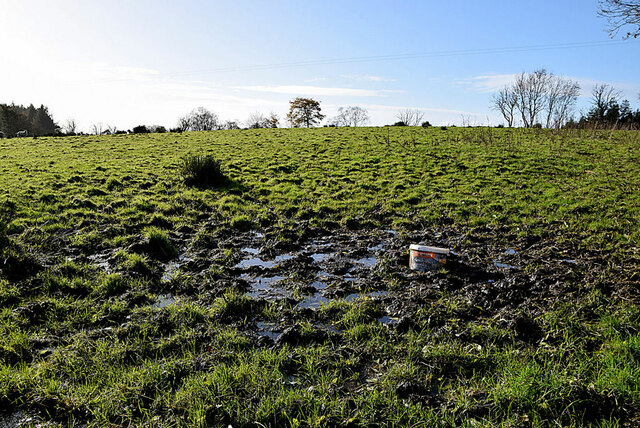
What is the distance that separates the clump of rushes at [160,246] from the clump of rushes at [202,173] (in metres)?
6.70

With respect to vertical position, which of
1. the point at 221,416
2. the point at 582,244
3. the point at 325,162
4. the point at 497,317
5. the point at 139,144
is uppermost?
the point at 139,144

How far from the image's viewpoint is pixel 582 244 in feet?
22.9

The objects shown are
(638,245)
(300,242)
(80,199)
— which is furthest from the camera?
(80,199)

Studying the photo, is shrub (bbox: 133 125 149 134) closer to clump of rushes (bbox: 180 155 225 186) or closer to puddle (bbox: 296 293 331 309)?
clump of rushes (bbox: 180 155 225 186)

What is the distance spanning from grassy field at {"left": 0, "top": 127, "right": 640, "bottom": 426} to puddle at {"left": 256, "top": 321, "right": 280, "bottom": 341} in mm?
28

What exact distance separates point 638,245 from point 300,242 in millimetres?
6915

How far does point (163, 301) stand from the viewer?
5172mm

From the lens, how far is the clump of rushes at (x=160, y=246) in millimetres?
6980

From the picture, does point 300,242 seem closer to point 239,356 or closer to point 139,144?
point 239,356

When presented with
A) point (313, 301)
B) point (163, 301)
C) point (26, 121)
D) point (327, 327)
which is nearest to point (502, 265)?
point (313, 301)

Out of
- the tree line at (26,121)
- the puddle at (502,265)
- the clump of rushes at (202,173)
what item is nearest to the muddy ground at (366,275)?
the puddle at (502,265)

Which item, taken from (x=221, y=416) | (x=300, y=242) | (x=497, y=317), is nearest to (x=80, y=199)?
(x=300, y=242)

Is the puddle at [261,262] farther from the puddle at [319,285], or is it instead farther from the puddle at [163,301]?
the puddle at [163,301]

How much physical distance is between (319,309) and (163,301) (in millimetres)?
2412
